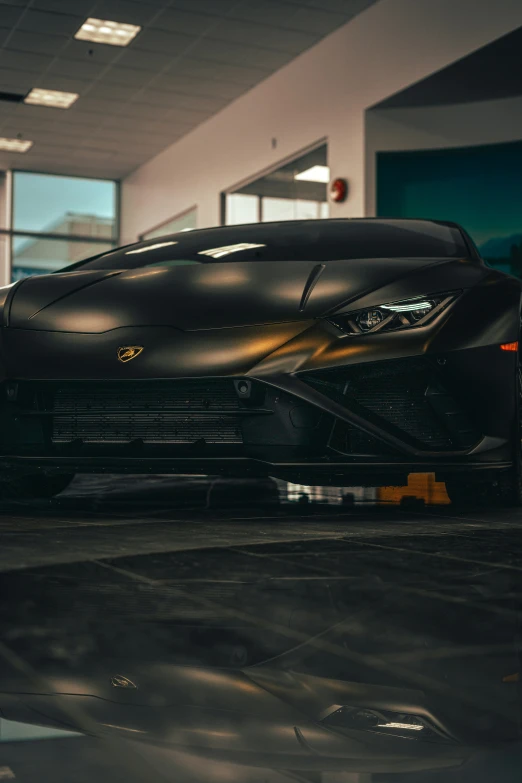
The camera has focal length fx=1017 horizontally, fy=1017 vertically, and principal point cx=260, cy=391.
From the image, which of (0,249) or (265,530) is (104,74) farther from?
(265,530)

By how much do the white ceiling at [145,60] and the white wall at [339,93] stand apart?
0.21 meters

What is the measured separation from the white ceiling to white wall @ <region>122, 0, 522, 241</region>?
213 millimetres

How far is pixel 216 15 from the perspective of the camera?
34.3ft

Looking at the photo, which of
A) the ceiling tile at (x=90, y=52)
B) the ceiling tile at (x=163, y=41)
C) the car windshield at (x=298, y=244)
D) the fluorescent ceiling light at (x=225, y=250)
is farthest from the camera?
the ceiling tile at (x=90, y=52)

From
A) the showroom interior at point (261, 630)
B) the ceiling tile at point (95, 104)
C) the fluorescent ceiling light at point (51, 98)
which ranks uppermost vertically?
the fluorescent ceiling light at point (51, 98)

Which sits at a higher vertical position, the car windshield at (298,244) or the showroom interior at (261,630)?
the car windshield at (298,244)

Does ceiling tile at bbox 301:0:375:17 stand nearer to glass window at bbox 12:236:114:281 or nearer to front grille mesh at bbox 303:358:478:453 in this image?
front grille mesh at bbox 303:358:478:453

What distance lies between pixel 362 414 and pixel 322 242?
98cm

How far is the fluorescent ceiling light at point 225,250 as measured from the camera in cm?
360

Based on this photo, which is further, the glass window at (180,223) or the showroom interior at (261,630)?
the glass window at (180,223)

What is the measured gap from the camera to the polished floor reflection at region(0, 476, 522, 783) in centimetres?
94

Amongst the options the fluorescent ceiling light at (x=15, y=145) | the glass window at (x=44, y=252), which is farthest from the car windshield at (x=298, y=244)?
the glass window at (x=44, y=252)

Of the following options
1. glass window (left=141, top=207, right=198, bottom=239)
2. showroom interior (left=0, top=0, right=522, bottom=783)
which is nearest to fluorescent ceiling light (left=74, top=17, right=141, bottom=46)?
glass window (left=141, top=207, right=198, bottom=239)

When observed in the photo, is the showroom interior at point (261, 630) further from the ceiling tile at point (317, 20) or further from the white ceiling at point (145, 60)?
the white ceiling at point (145, 60)
